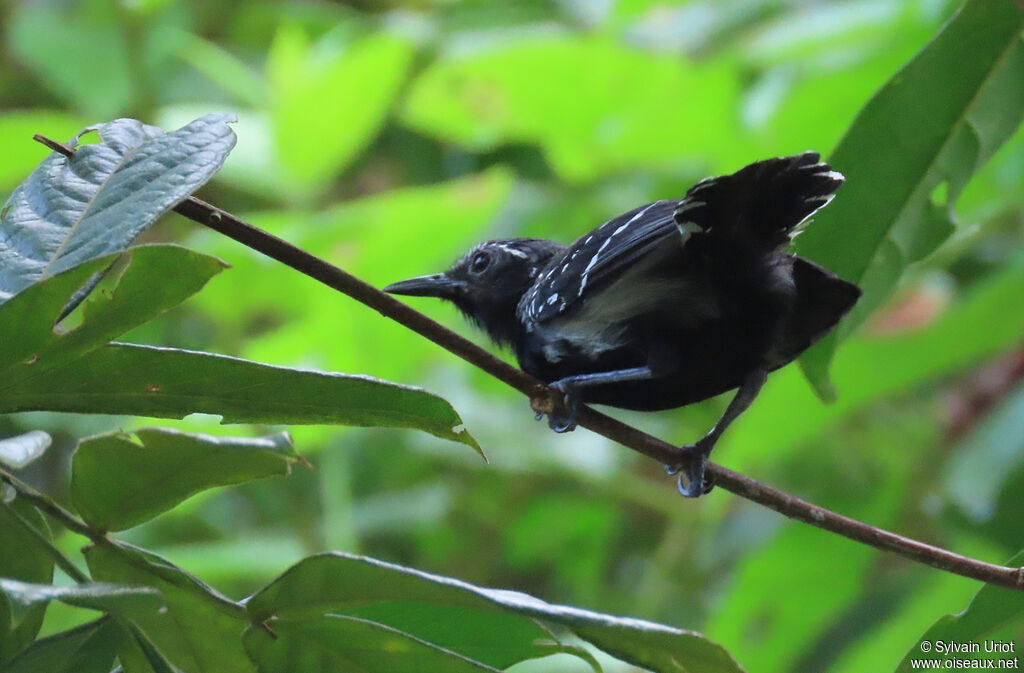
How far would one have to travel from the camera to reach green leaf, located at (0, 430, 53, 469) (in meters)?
1.16

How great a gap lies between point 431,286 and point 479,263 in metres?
0.13

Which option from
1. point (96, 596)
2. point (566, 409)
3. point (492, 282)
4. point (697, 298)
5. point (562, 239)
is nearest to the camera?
point (96, 596)

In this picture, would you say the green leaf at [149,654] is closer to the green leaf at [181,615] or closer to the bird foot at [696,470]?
the green leaf at [181,615]

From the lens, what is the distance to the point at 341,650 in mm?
1306

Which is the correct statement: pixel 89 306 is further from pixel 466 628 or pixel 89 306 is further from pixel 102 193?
pixel 466 628

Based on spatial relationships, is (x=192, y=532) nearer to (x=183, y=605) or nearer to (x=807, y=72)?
(x=807, y=72)

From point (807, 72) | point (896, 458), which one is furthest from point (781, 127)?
point (896, 458)

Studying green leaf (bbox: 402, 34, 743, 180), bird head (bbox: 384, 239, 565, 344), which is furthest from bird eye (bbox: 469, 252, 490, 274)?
green leaf (bbox: 402, 34, 743, 180)

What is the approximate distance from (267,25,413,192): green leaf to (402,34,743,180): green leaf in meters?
0.31

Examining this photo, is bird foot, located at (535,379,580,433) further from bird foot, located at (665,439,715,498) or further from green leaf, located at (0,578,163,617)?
green leaf, located at (0,578,163,617)

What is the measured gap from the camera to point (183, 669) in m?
1.30

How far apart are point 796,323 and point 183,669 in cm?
130

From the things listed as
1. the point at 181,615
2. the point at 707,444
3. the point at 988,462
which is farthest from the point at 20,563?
the point at 988,462

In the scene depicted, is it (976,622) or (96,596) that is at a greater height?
(96,596)
